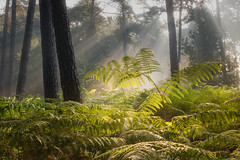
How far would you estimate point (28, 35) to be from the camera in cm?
1065

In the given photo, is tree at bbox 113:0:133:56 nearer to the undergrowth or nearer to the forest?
the forest

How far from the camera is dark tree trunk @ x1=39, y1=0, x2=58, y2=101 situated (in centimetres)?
604

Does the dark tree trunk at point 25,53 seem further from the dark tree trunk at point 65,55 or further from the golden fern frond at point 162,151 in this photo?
the golden fern frond at point 162,151

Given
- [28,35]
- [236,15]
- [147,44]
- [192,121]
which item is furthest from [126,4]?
[236,15]

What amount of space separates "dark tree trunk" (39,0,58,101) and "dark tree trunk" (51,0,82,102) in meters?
2.55

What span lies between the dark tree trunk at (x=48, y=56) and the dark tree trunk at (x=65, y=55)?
8.38 feet

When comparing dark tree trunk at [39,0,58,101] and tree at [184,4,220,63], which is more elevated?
tree at [184,4,220,63]

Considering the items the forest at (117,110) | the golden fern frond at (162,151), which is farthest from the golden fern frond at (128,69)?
the golden fern frond at (162,151)

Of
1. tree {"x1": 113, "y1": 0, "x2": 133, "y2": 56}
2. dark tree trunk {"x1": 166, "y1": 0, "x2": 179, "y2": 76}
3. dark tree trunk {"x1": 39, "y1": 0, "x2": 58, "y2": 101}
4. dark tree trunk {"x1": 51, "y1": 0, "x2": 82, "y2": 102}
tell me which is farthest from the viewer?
tree {"x1": 113, "y1": 0, "x2": 133, "y2": 56}

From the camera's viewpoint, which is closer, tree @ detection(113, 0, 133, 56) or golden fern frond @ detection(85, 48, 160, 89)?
golden fern frond @ detection(85, 48, 160, 89)

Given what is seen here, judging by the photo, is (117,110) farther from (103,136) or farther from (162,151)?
(162,151)

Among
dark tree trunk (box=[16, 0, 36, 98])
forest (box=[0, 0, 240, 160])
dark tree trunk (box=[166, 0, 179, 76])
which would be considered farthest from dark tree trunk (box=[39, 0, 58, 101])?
dark tree trunk (box=[166, 0, 179, 76])

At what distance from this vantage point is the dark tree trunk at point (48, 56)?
19.8 feet

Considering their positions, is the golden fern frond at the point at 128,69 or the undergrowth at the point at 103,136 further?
the golden fern frond at the point at 128,69
